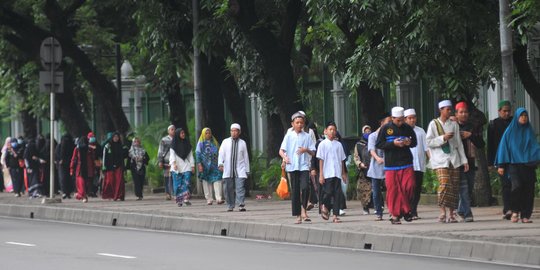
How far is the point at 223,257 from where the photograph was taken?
17.4 m

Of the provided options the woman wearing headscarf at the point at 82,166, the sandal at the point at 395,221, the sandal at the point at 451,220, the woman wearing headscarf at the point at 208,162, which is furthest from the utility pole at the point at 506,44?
the woman wearing headscarf at the point at 82,166

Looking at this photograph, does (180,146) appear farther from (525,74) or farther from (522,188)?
A: (522,188)

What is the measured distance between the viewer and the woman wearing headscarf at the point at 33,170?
37000 millimetres


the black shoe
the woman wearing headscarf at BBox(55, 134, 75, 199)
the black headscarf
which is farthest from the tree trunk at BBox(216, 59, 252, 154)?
the black shoe

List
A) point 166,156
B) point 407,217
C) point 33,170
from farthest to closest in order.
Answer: point 33,170
point 166,156
point 407,217

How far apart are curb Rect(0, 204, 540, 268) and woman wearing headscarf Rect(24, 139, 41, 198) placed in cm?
622

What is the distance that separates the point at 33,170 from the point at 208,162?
927 centimetres

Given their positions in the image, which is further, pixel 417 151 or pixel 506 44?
pixel 417 151

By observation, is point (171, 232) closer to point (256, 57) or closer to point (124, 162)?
point (256, 57)

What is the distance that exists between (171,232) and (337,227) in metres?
4.05

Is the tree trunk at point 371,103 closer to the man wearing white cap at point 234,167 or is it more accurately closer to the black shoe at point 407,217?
the man wearing white cap at point 234,167

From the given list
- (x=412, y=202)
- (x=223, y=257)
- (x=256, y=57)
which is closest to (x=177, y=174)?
(x=256, y=57)

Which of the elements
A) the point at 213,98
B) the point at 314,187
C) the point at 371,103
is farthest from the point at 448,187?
the point at 213,98

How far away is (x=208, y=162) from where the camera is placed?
2903 cm
